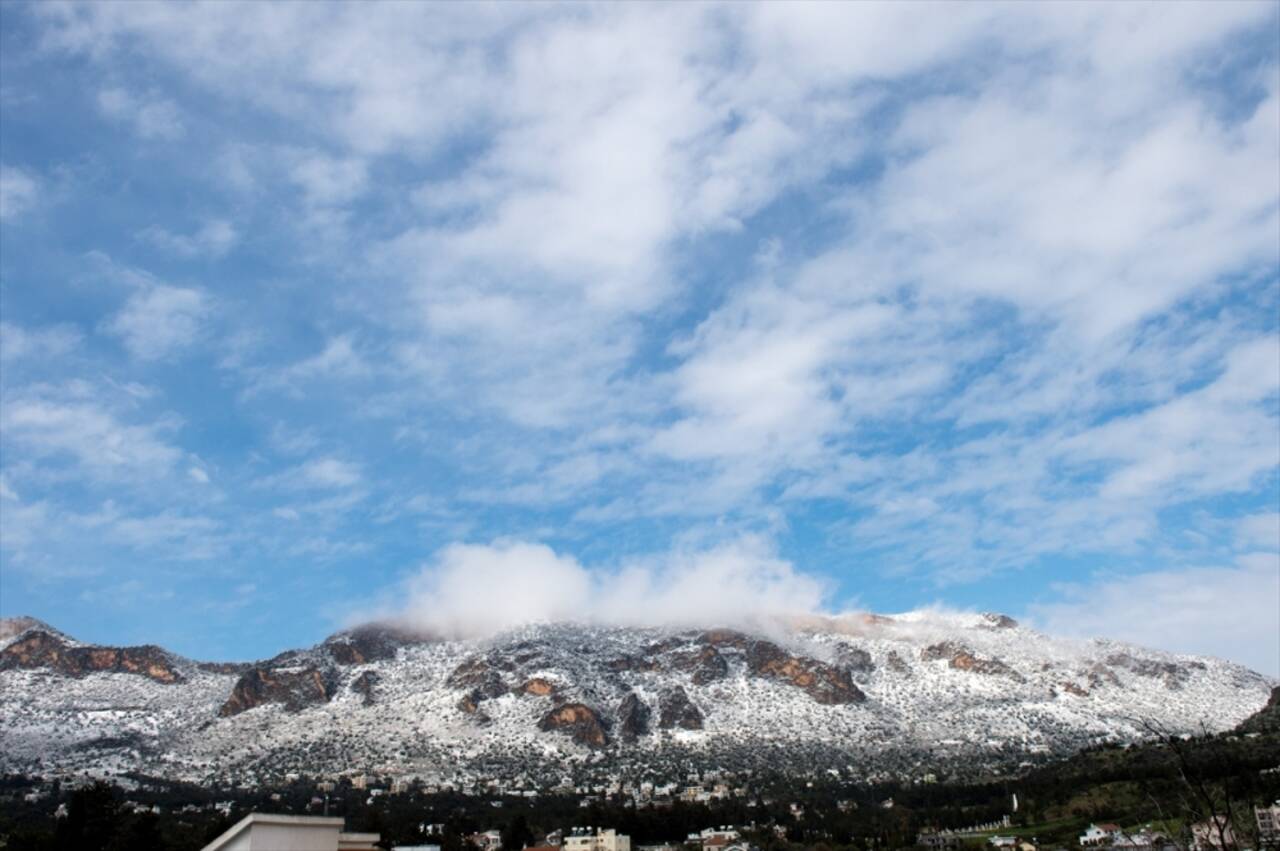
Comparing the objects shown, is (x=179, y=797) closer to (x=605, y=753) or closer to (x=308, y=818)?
(x=605, y=753)

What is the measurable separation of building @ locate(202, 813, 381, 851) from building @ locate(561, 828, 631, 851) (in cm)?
7170

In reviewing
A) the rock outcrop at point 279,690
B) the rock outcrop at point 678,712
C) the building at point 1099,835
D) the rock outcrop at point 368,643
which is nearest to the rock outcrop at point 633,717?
the rock outcrop at point 678,712

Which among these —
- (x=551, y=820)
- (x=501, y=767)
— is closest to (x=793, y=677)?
(x=501, y=767)

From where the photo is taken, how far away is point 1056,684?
6191 inches

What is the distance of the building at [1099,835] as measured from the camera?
59.9 meters

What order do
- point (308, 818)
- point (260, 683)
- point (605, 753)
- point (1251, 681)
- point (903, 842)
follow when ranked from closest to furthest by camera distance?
point (308, 818) → point (903, 842) → point (605, 753) → point (260, 683) → point (1251, 681)

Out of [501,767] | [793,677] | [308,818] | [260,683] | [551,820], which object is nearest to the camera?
[308,818]

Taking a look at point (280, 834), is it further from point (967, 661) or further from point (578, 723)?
point (967, 661)

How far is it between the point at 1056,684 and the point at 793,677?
39.3 m

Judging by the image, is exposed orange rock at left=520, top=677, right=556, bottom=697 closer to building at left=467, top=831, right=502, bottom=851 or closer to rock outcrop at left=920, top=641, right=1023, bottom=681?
building at left=467, top=831, right=502, bottom=851

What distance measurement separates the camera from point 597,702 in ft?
480

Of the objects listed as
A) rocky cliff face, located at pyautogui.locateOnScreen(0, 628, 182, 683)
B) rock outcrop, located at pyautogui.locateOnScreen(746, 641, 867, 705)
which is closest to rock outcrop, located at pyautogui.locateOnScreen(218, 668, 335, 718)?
rocky cliff face, located at pyautogui.locateOnScreen(0, 628, 182, 683)

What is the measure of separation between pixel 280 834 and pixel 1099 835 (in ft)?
227

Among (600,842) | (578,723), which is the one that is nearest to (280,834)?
(600,842)
